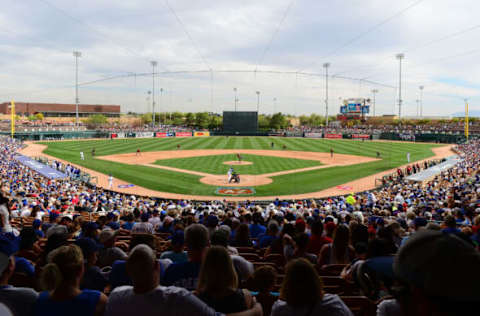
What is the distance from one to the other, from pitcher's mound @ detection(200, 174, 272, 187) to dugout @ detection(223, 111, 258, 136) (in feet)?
202

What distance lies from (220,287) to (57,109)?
172662 mm

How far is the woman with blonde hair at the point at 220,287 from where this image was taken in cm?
301

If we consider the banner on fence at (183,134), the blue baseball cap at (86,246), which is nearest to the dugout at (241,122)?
the banner on fence at (183,134)

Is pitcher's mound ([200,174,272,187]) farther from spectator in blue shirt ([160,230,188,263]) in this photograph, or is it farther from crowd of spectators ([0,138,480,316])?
spectator in blue shirt ([160,230,188,263])

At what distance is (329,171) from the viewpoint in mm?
36812

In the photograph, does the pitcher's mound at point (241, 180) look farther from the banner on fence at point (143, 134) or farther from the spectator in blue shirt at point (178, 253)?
the banner on fence at point (143, 134)

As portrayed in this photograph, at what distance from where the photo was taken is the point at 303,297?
280cm

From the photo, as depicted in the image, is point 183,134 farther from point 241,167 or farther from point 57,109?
point 57,109

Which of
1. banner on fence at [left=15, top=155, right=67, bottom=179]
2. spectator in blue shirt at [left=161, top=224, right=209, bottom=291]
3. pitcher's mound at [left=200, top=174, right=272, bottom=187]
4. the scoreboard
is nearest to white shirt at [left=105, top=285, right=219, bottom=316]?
spectator in blue shirt at [left=161, top=224, right=209, bottom=291]

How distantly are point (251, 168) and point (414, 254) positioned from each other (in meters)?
36.6

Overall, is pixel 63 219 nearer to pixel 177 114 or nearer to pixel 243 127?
pixel 243 127

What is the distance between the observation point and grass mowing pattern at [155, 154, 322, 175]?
121ft

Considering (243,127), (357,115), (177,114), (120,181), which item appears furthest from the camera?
(177,114)

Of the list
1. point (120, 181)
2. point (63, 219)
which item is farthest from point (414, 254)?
point (120, 181)
